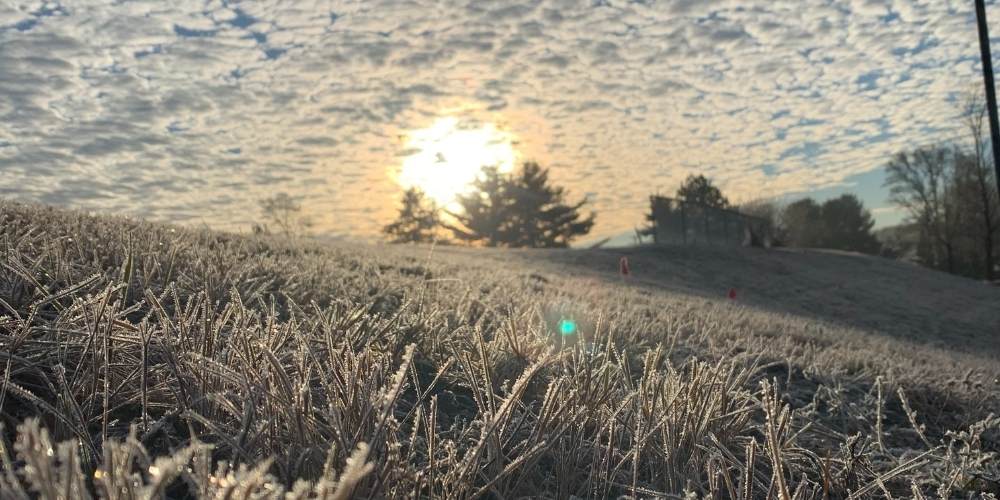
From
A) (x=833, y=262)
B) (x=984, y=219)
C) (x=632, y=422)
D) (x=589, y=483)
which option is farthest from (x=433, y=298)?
(x=984, y=219)

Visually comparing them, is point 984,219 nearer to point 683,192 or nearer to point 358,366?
point 683,192

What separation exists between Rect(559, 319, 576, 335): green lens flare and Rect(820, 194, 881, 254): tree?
58.6 meters

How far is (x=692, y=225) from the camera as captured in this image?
3155 centimetres

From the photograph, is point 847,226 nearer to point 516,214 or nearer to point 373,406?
point 516,214

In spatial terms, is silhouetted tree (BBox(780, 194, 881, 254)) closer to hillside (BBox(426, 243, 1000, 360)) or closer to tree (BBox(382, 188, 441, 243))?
hillside (BBox(426, 243, 1000, 360))

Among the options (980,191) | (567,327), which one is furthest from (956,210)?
(567,327)

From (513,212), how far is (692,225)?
20018mm

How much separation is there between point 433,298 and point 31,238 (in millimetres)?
2369

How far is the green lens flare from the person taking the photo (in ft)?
13.8

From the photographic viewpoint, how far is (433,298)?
175 inches

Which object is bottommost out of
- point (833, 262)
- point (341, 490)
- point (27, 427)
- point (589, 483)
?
point (833, 262)

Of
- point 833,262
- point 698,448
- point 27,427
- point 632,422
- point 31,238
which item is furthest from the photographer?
point 833,262

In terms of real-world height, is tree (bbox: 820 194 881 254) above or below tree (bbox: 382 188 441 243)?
below

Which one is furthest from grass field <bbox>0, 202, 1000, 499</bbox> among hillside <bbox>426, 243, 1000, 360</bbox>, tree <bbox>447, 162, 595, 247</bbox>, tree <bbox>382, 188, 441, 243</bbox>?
tree <bbox>382, 188, 441, 243</bbox>
